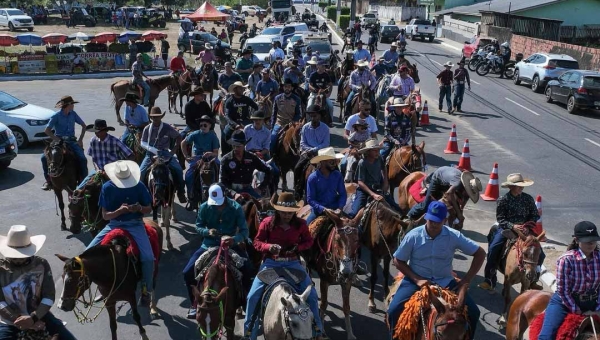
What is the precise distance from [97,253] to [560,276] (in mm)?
5037

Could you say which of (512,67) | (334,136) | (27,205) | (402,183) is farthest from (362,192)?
(512,67)

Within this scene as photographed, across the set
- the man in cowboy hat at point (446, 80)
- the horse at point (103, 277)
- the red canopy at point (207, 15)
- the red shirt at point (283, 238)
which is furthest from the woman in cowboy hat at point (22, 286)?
the red canopy at point (207, 15)

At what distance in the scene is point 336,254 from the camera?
7258 millimetres

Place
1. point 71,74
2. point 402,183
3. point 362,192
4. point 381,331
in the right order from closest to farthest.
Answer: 1. point 381,331
2. point 362,192
3. point 402,183
4. point 71,74

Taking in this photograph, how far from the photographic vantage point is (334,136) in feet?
61.7

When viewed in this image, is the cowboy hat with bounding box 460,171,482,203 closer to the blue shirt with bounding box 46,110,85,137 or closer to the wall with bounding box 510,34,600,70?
the blue shirt with bounding box 46,110,85,137

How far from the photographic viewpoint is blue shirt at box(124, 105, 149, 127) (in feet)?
42.1

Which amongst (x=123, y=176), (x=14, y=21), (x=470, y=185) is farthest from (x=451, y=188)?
(x=14, y=21)

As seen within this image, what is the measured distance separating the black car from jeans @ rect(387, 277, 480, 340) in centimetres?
2007

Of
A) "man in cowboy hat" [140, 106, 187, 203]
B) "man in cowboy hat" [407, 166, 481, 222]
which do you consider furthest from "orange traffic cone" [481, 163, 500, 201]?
"man in cowboy hat" [140, 106, 187, 203]

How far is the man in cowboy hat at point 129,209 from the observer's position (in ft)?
24.7

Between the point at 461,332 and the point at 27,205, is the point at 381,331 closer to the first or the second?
the point at 461,332

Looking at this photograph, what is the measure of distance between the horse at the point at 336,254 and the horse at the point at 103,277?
2.37 m

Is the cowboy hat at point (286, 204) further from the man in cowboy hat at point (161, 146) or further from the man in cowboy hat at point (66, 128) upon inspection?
the man in cowboy hat at point (66, 128)
